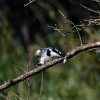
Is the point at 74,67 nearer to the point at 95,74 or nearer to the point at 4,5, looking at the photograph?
the point at 95,74

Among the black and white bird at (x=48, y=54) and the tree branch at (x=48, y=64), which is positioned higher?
the black and white bird at (x=48, y=54)

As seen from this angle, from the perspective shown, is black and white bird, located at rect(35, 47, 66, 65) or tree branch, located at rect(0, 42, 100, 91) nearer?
tree branch, located at rect(0, 42, 100, 91)

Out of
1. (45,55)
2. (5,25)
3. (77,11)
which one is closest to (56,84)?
(5,25)

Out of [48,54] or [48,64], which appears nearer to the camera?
[48,64]

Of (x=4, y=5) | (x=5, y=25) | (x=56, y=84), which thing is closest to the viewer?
(x=56, y=84)

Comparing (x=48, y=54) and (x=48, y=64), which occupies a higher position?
(x=48, y=54)

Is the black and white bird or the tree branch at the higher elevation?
the black and white bird

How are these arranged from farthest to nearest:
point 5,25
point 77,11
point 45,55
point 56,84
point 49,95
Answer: point 77,11
point 5,25
point 56,84
point 49,95
point 45,55

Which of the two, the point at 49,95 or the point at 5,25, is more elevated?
the point at 5,25

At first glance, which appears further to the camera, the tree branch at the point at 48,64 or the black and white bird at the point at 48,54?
the black and white bird at the point at 48,54

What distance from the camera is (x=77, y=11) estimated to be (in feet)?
42.3

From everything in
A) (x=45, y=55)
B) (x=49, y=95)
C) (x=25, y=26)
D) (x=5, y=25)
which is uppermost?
(x=25, y=26)

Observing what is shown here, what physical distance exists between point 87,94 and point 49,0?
579cm

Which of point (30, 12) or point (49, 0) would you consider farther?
point (30, 12)
